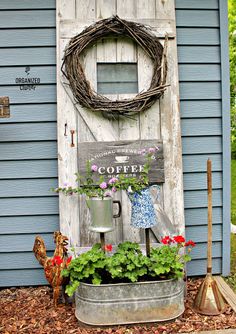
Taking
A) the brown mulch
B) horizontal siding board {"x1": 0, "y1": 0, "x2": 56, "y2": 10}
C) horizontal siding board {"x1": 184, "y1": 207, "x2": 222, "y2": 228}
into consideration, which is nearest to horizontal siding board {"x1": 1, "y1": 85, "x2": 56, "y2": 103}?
horizontal siding board {"x1": 0, "y1": 0, "x2": 56, "y2": 10}

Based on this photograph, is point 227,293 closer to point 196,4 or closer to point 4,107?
point 4,107

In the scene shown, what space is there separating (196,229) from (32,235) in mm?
1422

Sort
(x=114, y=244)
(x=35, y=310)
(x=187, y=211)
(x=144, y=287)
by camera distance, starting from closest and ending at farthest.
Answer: (x=144, y=287), (x=35, y=310), (x=114, y=244), (x=187, y=211)

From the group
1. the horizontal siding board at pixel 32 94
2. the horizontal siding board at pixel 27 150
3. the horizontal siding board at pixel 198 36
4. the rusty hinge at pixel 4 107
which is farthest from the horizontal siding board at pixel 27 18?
the horizontal siding board at pixel 198 36

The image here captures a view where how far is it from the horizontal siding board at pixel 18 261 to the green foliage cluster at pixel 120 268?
74 centimetres

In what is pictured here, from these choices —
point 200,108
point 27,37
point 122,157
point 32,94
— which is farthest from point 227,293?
point 27,37

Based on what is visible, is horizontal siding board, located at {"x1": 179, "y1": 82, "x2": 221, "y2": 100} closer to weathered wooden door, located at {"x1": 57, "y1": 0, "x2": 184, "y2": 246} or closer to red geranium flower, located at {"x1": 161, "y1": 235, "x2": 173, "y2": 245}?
weathered wooden door, located at {"x1": 57, "y1": 0, "x2": 184, "y2": 246}

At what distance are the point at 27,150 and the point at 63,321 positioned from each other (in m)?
1.39

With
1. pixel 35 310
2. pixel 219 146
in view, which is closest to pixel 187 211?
pixel 219 146

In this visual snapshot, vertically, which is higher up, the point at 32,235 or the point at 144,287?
the point at 32,235

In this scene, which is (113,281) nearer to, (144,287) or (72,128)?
(144,287)

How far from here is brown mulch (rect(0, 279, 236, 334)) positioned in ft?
8.66

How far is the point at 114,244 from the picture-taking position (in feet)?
10.4

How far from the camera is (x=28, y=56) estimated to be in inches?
130
